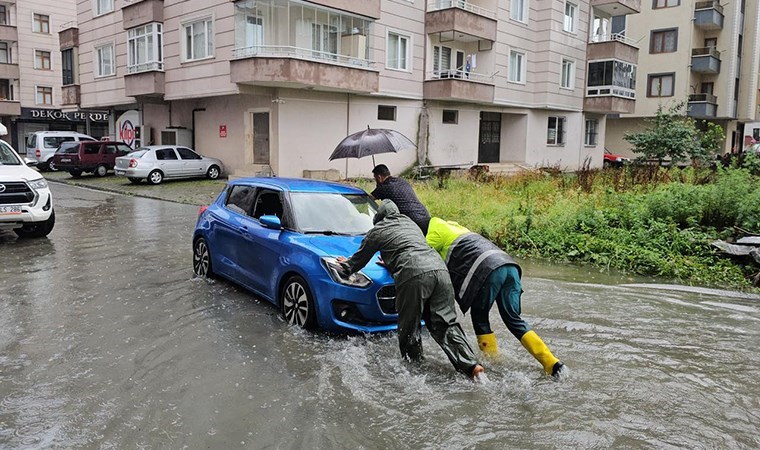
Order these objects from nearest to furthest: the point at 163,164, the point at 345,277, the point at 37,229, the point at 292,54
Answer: the point at 345,277
the point at 37,229
the point at 292,54
the point at 163,164

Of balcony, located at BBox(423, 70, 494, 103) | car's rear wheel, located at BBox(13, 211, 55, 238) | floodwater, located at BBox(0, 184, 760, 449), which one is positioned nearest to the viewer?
floodwater, located at BBox(0, 184, 760, 449)

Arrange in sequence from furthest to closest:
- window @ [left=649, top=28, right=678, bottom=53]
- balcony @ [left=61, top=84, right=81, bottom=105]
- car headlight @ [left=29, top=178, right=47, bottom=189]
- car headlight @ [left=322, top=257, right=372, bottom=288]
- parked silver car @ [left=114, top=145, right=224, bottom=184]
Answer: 1. window @ [left=649, top=28, right=678, bottom=53]
2. balcony @ [left=61, top=84, right=81, bottom=105]
3. parked silver car @ [left=114, top=145, right=224, bottom=184]
4. car headlight @ [left=29, top=178, right=47, bottom=189]
5. car headlight @ [left=322, top=257, right=372, bottom=288]

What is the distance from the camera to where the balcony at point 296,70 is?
68.1 feet

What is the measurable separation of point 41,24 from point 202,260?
147ft

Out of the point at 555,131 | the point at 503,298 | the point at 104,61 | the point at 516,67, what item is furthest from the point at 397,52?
the point at 503,298

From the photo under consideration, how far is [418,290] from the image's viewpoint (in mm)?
5105

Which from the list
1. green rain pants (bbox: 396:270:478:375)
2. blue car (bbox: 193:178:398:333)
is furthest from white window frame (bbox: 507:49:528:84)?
green rain pants (bbox: 396:270:478:375)

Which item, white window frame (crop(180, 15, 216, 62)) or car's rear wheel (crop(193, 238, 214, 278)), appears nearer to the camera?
car's rear wheel (crop(193, 238, 214, 278))

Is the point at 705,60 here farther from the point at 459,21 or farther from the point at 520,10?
the point at 459,21

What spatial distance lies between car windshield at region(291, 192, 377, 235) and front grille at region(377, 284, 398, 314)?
1.10 meters

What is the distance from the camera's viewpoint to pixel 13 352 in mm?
5559

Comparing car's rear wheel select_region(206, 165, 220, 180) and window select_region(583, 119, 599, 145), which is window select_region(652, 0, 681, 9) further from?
car's rear wheel select_region(206, 165, 220, 180)

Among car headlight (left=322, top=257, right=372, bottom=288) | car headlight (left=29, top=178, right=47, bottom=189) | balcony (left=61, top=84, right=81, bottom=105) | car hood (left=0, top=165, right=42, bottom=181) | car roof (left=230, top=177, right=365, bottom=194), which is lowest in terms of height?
car headlight (left=322, top=257, right=372, bottom=288)

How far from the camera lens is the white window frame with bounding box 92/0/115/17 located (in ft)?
97.3
